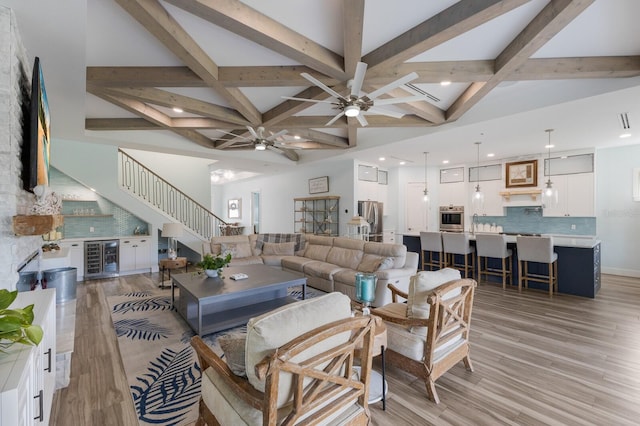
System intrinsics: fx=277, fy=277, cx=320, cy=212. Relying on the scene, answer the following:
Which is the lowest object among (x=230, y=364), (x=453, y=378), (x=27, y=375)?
(x=453, y=378)

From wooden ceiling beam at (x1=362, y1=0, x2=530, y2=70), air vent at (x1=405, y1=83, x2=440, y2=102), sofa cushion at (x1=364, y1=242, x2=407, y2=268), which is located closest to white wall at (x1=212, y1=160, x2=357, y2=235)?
sofa cushion at (x1=364, y1=242, x2=407, y2=268)

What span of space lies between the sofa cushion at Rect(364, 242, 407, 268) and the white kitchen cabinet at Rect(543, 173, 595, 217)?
475 cm

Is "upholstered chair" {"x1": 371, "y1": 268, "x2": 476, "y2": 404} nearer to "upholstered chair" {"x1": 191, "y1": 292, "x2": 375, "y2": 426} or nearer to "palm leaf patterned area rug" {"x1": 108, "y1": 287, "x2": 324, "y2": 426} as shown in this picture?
"upholstered chair" {"x1": 191, "y1": 292, "x2": 375, "y2": 426}

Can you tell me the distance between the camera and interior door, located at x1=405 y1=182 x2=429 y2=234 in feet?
27.7

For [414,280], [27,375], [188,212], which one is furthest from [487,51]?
[188,212]

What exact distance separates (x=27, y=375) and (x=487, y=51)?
13.8ft

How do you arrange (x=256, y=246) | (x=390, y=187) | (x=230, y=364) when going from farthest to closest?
(x=390, y=187) < (x=256, y=246) < (x=230, y=364)

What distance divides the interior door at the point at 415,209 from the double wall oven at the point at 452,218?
1.77 ft

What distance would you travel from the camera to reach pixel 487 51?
116 inches

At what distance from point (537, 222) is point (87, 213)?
35.0ft

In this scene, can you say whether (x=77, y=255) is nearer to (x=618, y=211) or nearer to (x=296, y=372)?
(x=296, y=372)

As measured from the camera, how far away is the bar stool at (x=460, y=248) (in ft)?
18.3

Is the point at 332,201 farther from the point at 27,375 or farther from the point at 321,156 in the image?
the point at 27,375

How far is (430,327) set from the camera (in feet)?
6.73
